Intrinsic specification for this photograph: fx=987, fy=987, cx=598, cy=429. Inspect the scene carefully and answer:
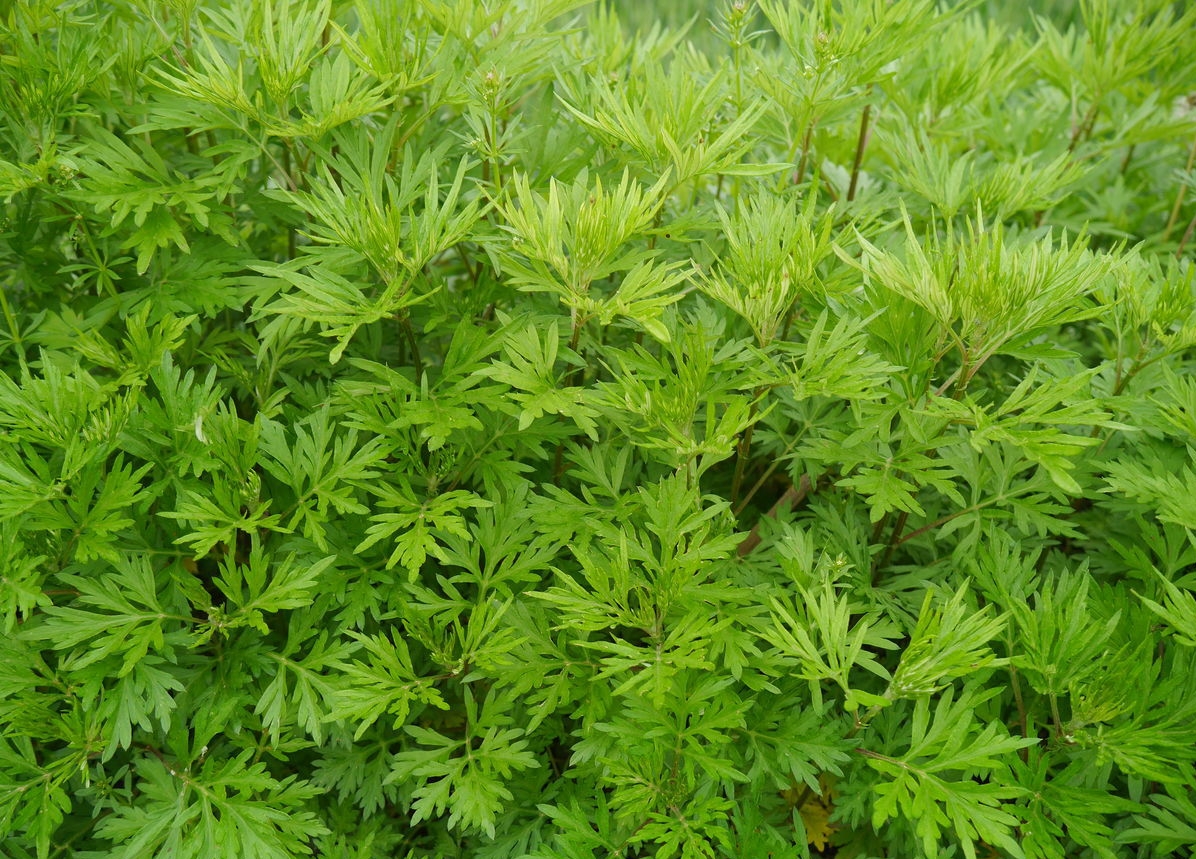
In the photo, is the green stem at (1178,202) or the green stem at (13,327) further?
the green stem at (1178,202)

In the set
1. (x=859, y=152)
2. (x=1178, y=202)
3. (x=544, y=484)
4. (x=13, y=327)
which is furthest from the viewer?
(x=1178, y=202)

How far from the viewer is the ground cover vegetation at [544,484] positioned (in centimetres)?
132

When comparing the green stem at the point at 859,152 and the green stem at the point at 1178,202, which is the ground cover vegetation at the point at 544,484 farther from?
the green stem at the point at 1178,202

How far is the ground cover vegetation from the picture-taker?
4.33 ft

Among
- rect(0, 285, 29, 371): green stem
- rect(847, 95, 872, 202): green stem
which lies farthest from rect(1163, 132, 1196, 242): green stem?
rect(0, 285, 29, 371): green stem

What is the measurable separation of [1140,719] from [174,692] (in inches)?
55.0

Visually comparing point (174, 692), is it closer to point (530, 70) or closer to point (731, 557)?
point (731, 557)

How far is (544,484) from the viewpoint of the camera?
146cm

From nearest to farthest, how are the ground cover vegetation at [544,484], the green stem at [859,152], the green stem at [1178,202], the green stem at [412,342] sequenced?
the ground cover vegetation at [544,484]
the green stem at [412,342]
the green stem at [859,152]
the green stem at [1178,202]

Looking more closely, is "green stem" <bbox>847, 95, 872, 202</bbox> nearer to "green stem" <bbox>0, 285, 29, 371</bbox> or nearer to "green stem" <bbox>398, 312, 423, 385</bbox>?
"green stem" <bbox>398, 312, 423, 385</bbox>

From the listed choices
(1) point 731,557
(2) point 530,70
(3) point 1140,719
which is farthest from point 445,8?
(3) point 1140,719

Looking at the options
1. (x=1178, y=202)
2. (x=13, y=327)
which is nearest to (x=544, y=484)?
(x=13, y=327)

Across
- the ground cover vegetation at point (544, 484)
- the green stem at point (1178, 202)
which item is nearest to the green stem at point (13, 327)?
the ground cover vegetation at point (544, 484)

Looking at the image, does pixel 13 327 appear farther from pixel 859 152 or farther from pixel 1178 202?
pixel 1178 202
